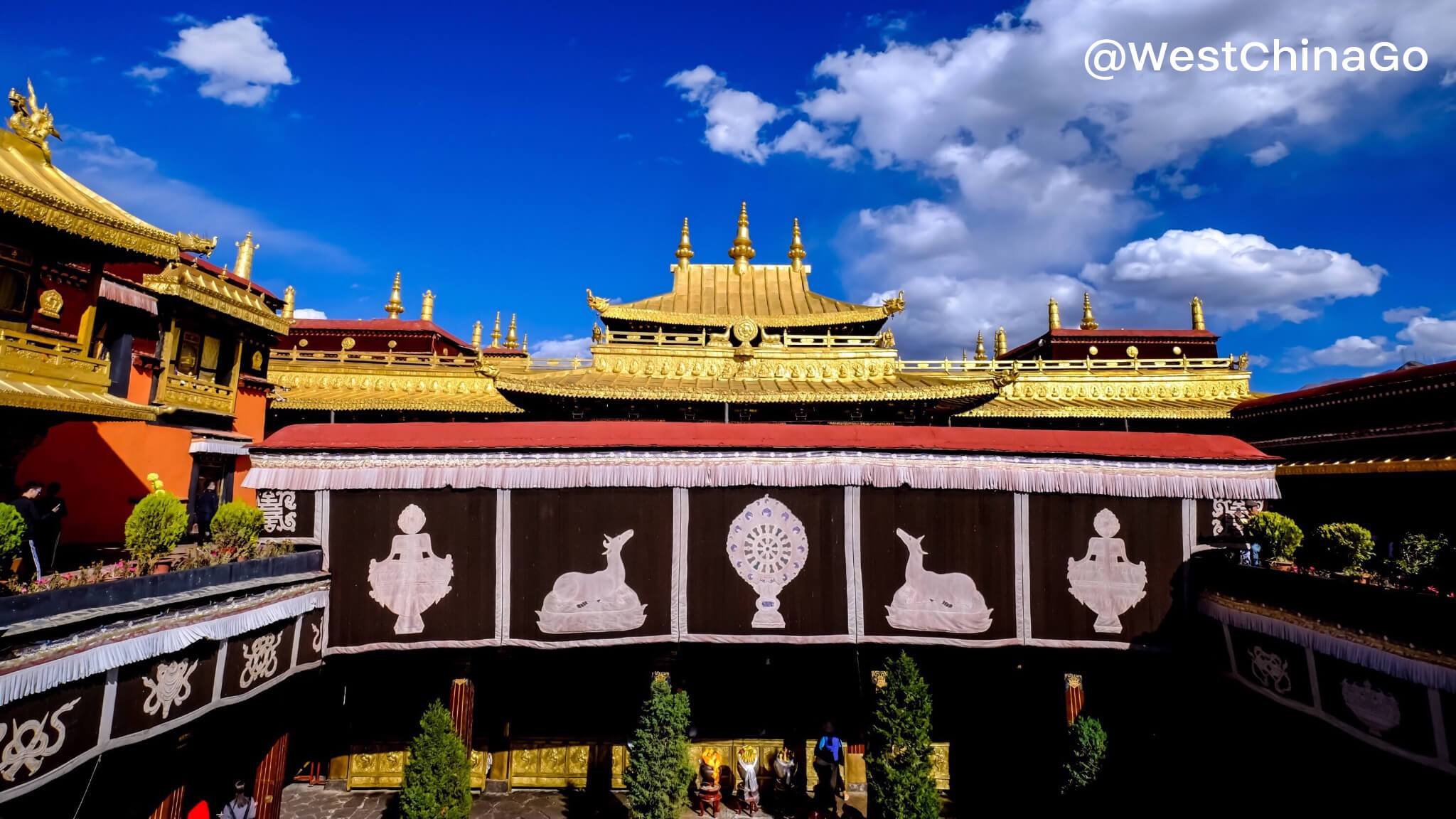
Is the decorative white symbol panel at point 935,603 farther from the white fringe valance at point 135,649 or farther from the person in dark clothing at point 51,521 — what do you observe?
the person in dark clothing at point 51,521

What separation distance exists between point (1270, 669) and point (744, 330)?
1318 centimetres

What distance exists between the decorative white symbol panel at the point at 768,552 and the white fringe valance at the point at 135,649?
6.13 metres

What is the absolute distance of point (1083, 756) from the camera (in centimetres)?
891

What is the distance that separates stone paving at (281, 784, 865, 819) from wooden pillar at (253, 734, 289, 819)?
1697mm

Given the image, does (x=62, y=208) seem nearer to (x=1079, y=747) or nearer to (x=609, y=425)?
(x=609, y=425)

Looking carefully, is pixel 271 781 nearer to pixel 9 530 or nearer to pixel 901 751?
pixel 9 530

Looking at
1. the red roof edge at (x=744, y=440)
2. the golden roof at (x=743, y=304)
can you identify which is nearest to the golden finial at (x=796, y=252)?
the golden roof at (x=743, y=304)

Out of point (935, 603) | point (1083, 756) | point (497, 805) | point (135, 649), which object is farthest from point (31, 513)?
point (1083, 756)

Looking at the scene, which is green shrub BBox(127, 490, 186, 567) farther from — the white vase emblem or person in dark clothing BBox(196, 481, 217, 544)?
person in dark clothing BBox(196, 481, 217, 544)

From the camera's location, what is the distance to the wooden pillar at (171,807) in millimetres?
7887

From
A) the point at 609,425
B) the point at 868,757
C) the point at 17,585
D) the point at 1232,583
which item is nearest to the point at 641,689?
the point at 868,757

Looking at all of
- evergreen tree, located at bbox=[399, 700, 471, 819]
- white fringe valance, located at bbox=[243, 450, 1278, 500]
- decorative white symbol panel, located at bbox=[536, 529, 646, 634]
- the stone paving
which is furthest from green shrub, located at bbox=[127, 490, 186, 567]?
the stone paving

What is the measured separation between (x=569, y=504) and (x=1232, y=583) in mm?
9555

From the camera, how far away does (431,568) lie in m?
9.05
